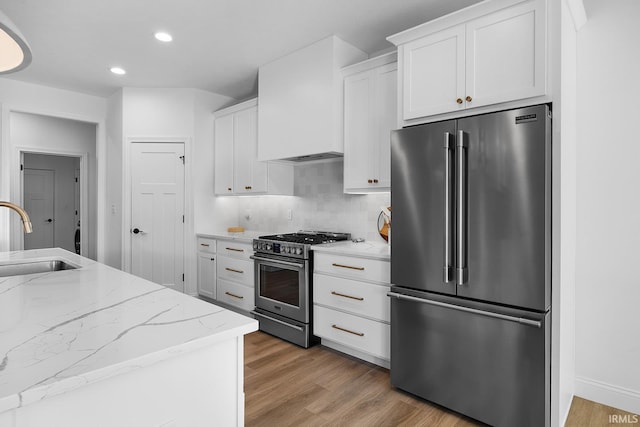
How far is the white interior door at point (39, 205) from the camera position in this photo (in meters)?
6.86

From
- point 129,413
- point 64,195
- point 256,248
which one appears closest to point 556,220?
point 129,413

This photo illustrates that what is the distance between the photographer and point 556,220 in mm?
1854

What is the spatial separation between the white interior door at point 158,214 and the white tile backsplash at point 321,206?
38.7 inches

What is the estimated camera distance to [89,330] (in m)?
0.94

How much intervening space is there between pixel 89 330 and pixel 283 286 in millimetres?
2420

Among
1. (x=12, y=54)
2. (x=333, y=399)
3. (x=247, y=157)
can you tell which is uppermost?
(x=247, y=157)

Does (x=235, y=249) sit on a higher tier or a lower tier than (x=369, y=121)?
Answer: lower

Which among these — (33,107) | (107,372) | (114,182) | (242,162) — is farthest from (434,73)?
(33,107)

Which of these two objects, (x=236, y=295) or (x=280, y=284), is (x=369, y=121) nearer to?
(x=280, y=284)

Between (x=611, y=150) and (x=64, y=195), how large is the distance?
8454mm

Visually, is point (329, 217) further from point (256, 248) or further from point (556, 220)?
point (556, 220)

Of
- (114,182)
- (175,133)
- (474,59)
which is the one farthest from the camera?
(114,182)

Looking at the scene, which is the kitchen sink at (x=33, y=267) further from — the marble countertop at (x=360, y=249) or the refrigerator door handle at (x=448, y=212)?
the refrigerator door handle at (x=448, y=212)

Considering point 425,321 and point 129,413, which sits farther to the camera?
point 425,321
